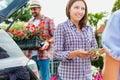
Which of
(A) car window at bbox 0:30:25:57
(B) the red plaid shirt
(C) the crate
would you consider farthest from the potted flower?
(A) car window at bbox 0:30:25:57

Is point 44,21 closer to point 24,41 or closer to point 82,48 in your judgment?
point 24,41

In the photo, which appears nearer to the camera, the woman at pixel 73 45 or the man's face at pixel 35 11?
the woman at pixel 73 45

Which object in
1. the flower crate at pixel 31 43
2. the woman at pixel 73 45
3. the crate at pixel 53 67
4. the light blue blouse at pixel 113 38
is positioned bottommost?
the crate at pixel 53 67

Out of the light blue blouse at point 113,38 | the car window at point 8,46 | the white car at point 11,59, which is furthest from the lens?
the car window at point 8,46

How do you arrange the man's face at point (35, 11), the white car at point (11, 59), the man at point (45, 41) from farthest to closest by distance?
1. the man's face at point (35, 11)
2. the man at point (45, 41)
3. the white car at point (11, 59)

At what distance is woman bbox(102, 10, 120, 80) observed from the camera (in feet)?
5.81

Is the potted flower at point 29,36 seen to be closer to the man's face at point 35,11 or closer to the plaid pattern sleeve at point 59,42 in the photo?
the man's face at point 35,11

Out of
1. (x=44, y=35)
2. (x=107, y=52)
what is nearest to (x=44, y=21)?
(x=44, y=35)

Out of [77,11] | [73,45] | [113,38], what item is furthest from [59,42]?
[113,38]

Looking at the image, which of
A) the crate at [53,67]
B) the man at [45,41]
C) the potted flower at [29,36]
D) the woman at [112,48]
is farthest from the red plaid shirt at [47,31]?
the woman at [112,48]

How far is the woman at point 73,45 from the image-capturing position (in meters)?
3.84

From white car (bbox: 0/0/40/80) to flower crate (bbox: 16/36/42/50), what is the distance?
2558 millimetres

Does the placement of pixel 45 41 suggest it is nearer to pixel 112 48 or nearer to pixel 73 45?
pixel 73 45

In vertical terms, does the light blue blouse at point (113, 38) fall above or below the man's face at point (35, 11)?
above
